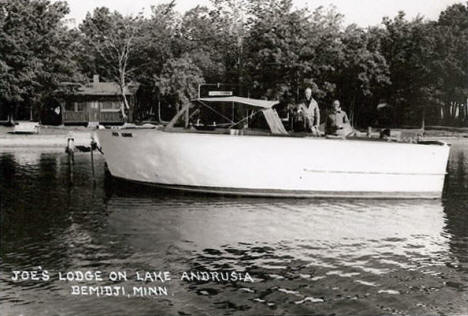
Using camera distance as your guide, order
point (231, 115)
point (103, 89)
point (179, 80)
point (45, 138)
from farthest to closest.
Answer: point (103, 89) < point (179, 80) < point (45, 138) < point (231, 115)

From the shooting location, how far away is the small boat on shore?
51.0 ft

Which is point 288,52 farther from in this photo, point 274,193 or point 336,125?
point 274,193

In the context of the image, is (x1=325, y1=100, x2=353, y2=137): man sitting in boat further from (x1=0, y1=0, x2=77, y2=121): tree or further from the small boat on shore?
(x1=0, y1=0, x2=77, y2=121): tree

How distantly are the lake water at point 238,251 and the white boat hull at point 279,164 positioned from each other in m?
0.47

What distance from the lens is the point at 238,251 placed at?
10.4m

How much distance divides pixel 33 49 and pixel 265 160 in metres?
42.7

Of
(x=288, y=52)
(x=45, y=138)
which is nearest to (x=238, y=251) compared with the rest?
(x=45, y=138)

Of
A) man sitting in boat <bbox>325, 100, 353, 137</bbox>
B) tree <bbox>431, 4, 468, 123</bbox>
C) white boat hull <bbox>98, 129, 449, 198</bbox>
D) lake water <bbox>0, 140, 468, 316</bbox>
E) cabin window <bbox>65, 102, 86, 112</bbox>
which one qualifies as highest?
tree <bbox>431, 4, 468, 123</bbox>

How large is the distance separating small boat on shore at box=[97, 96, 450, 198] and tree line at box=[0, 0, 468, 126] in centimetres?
2894

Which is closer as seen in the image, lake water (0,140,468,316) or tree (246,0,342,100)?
lake water (0,140,468,316)

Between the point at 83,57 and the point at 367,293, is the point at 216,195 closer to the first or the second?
the point at 367,293

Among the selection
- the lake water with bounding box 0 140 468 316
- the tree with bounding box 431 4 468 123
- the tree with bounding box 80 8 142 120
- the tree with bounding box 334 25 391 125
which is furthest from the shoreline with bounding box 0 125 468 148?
the lake water with bounding box 0 140 468 316

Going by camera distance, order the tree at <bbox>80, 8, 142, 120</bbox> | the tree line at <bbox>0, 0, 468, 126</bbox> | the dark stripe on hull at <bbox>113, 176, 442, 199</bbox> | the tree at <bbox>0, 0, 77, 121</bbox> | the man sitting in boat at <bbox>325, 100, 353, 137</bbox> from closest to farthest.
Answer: the dark stripe on hull at <bbox>113, 176, 442, 199</bbox>, the man sitting in boat at <bbox>325, 100, 353, 137</bbox>, the tree line at <bbox>0, 0, 468, 126</bbox>, the tree at <bbox>0, 0, 77, 121</bbox>, the tree at <bbox>80, 8, 142, 120</bbox>

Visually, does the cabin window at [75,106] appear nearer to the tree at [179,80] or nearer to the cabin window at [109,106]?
the cabin window at [109,106]
